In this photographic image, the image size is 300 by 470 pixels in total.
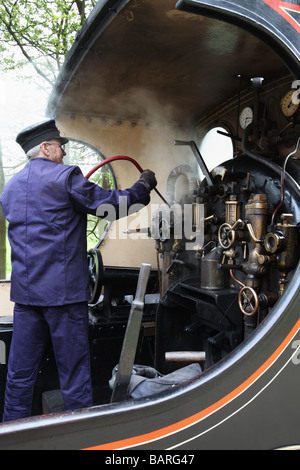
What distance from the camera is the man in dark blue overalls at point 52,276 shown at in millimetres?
1955

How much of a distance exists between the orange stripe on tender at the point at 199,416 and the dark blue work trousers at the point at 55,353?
103 cm

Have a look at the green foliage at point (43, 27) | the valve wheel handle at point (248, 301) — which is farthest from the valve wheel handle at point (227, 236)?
the green foliage at point (43, 27)

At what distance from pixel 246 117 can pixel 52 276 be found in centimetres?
201

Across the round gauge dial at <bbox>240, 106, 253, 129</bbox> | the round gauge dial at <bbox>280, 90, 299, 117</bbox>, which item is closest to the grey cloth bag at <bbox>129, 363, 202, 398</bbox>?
the round gauge dial at <bbox>280, 90, 299, 117</bbox>

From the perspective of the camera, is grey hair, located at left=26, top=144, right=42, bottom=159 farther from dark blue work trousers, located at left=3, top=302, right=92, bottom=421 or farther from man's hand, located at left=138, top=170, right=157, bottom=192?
dark blue work trousers, located at left=3, top=302, right=92, bottom=421

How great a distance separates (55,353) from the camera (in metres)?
1.99

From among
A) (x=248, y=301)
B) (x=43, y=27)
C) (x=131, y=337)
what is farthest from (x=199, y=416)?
(x=43, y=27)

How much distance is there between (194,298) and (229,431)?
53.5 inches

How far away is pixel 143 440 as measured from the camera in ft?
3.26

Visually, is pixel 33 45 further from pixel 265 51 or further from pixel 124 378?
pixel 124 378

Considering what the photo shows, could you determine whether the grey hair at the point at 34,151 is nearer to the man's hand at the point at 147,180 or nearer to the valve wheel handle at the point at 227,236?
the man's hand at the point at 147,180

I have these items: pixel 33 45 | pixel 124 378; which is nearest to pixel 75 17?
pixel 33 45

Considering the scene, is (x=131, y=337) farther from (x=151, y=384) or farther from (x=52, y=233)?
(x=52, y=233)

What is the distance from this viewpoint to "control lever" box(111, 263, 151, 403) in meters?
1.35
